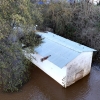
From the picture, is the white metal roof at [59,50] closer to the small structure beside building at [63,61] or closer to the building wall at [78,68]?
the small structure beside building at [63,61]

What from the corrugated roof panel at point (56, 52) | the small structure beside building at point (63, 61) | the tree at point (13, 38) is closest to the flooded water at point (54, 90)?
the small structure beside building at point (63, 61)

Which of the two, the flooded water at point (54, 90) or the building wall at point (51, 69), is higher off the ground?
the building wall at point (51, 69)

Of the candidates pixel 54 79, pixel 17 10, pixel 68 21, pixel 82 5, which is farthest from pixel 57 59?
pixel 82 5

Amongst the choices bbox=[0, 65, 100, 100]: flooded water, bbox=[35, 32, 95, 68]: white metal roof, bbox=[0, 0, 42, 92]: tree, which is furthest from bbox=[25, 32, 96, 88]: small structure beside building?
bbox=[0, 0, 42, 92]: tree

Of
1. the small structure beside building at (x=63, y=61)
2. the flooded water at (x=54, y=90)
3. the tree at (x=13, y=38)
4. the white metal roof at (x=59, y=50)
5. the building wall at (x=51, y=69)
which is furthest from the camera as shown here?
the building wall at (x=51, y=69)

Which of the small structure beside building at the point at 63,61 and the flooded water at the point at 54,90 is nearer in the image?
the flooded water at the point at 54,90

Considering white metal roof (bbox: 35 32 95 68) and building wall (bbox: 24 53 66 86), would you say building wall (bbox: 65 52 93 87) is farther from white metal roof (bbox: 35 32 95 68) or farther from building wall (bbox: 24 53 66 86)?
building wall (bbox: 24 53 66 86)

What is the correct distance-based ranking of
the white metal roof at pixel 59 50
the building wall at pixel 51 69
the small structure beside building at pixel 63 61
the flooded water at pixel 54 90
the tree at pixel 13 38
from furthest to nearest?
1. the building wall at pixel 51 69
2. the white metal roof at pixel 59 50
3. the small structure beside building at pixel 63 61
4. the flooded water at pixel 54 90
5. the tree at pixel 13 38
